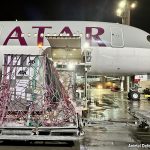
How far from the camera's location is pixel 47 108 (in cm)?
1075

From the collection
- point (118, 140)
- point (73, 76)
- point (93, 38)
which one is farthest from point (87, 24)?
point (118, 140)

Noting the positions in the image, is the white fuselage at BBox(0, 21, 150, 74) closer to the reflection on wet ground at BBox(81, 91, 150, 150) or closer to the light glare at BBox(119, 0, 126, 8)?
the reflection on wet ground at BBox(81, 91, 150, 150)

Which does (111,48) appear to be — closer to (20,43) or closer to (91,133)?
(20,43)

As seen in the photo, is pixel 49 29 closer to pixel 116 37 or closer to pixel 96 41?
pixel 96 41

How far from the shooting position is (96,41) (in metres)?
21.3

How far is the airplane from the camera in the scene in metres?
21.1

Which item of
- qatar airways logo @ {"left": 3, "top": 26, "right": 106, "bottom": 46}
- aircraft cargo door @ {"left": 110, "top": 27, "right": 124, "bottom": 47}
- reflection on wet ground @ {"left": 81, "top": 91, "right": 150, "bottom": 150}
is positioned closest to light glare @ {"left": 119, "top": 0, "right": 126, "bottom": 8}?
aircraft cargo door @ {"left": 110, "top": 27, "right": 124, "bottom": 47}

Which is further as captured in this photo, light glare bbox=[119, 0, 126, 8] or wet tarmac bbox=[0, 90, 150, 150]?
light glare bbox=[119, 0, 126, 8]

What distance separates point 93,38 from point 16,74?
10.5 metres

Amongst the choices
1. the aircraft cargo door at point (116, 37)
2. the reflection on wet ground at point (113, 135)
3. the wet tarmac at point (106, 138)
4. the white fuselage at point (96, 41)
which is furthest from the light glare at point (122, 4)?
the wet tarmac at point (106, 138)

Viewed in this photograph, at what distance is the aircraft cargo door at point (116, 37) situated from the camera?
21609 mm

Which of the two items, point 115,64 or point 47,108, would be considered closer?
point 47,108

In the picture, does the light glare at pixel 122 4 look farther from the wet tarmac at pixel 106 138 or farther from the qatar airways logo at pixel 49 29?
the wet tarmac at pixel 106 138

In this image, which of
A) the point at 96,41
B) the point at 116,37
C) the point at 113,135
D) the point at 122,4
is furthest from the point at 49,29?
the point at 122,4
